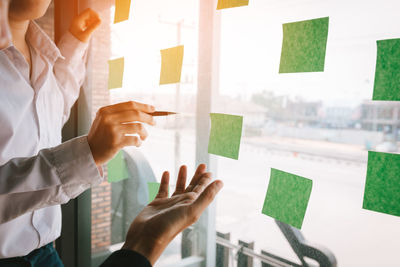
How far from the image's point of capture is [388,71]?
2.20ft

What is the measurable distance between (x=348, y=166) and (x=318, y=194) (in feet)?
0.36

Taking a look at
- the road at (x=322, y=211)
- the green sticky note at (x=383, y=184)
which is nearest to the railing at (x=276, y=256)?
the road at (x=322, y=211)

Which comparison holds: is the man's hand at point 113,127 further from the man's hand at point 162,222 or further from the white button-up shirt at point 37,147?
the man's hand at point 162,222

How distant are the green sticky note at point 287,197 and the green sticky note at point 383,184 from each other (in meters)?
0.16

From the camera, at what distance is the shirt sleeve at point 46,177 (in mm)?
848

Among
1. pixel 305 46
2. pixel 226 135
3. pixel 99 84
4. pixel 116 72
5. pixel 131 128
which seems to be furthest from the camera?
pixel 99 84

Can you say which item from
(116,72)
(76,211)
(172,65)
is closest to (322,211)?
(172,65)

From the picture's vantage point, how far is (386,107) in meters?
0.77

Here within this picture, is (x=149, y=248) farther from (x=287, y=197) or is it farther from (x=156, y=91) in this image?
(x=156, y=91)

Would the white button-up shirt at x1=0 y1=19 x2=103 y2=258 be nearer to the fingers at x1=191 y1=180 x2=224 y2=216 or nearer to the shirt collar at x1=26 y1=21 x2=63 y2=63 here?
the shirt collar at x1=26 y1=21 x2=63 y2=63

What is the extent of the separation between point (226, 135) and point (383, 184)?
469 millimetres

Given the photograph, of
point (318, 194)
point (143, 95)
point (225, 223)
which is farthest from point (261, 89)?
point (143, 95)

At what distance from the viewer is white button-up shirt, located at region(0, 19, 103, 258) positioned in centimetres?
87

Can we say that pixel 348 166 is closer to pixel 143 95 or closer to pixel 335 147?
pixel 335 147
